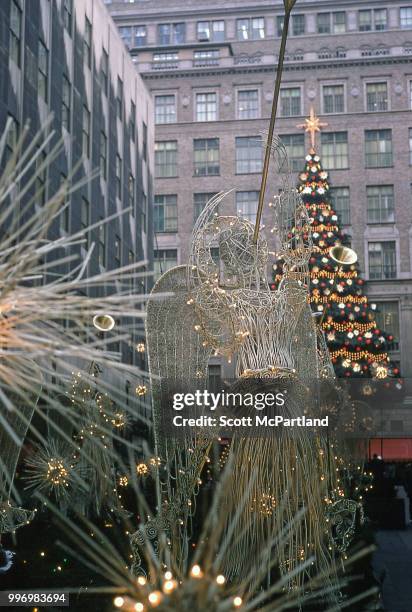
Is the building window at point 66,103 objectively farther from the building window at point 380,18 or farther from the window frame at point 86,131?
the building window at point 380,18

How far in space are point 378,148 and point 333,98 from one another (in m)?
3.63

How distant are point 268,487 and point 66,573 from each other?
4.02 meters

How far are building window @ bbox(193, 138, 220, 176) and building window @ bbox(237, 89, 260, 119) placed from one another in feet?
6.55

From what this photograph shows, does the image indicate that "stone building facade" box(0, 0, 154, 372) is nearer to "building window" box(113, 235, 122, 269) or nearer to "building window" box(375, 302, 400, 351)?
"building window" box(113, 235, 122, 269)

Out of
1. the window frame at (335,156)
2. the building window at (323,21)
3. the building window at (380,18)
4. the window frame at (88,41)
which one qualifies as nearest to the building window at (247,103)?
the window frame at (335,156)

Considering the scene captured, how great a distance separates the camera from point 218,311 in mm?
10258

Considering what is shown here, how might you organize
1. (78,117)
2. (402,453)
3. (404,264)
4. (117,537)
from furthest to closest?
(404,264)
(402,453)
(78,117)
(117,537)

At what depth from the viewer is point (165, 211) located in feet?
162

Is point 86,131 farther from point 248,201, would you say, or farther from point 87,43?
point 248,201

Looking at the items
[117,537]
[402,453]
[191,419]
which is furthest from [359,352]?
[191,419]

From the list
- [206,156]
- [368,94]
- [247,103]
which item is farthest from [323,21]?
[206,156]

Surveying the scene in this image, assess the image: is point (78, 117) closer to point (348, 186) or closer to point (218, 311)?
point (218, 311)

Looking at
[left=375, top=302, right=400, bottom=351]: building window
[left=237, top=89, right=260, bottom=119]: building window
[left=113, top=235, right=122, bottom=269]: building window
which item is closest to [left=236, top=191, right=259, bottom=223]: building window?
[left=237, top=89, right=260, bottom=119]: building window

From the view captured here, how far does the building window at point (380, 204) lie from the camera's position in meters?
47.3
